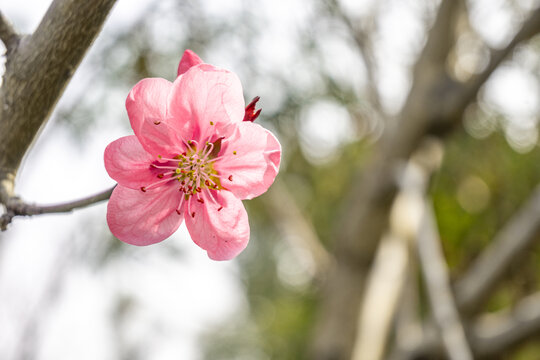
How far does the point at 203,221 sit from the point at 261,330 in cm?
763

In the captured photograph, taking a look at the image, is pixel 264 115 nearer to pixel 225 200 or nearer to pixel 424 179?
pixel 424 179

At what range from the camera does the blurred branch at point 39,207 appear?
81 centimetres

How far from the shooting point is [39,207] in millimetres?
842

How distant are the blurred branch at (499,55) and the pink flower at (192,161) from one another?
2.40 m

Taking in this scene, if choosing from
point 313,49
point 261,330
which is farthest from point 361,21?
point 261,330

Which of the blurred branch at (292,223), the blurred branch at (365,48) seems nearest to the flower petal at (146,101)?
the blurred branch at (365,48)

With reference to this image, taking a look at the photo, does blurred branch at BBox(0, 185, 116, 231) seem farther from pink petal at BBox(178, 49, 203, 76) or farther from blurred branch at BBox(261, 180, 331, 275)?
blurred branch at BBox(261, 180, 331, 275)

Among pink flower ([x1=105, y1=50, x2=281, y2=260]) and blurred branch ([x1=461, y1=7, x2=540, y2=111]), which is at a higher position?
pink flower ([x1=105, y1=50, x2=281, y2=260])

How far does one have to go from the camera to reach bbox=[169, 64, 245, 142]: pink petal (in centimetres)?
85

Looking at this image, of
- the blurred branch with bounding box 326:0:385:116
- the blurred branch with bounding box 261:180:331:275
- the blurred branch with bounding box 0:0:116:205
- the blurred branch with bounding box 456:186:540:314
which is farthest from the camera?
the blurred branch with bounding box 261:180:331:275

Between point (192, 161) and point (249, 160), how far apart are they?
0.29 feet

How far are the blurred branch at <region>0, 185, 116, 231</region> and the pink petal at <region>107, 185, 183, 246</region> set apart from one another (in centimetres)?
3

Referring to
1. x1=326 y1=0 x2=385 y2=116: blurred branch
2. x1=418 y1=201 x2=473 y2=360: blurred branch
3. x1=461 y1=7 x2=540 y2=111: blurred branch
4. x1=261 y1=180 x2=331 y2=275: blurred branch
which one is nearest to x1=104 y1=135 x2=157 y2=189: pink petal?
x1=418 y1=201 x2=473 y2=360: blurred branch

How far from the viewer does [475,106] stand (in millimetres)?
5180
